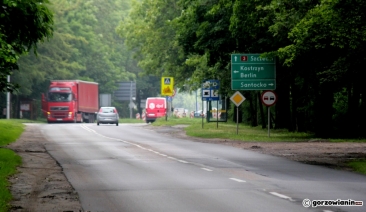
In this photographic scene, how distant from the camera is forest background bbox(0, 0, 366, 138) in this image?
33000 mm

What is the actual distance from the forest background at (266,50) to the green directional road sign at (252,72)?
0.55 m

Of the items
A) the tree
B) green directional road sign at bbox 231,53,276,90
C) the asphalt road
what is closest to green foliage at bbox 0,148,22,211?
the asphalt road

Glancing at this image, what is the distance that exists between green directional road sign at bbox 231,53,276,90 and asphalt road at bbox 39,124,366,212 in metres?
13.8

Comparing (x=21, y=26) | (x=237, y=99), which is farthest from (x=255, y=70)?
(x=21, y=26)

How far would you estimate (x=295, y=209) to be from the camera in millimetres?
14008

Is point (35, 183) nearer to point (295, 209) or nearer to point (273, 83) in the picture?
point (295, 209)

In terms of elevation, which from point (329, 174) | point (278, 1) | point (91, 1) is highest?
point (91, 1)

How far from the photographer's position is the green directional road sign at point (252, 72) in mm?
44719

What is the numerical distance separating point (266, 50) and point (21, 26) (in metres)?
21.1

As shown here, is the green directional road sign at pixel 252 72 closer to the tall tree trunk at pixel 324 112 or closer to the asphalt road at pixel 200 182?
the tall tree trunk at pixel 324 112

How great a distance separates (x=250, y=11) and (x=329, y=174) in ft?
53.6

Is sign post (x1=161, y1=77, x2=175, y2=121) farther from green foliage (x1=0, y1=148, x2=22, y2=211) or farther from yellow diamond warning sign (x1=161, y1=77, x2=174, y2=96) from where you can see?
green foliage (x1=0, y1=148, x2=22, y2=211)

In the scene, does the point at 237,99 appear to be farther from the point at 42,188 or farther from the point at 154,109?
the point at 154,109

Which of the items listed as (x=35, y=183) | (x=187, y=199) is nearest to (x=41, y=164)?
(x=35, y=183)
